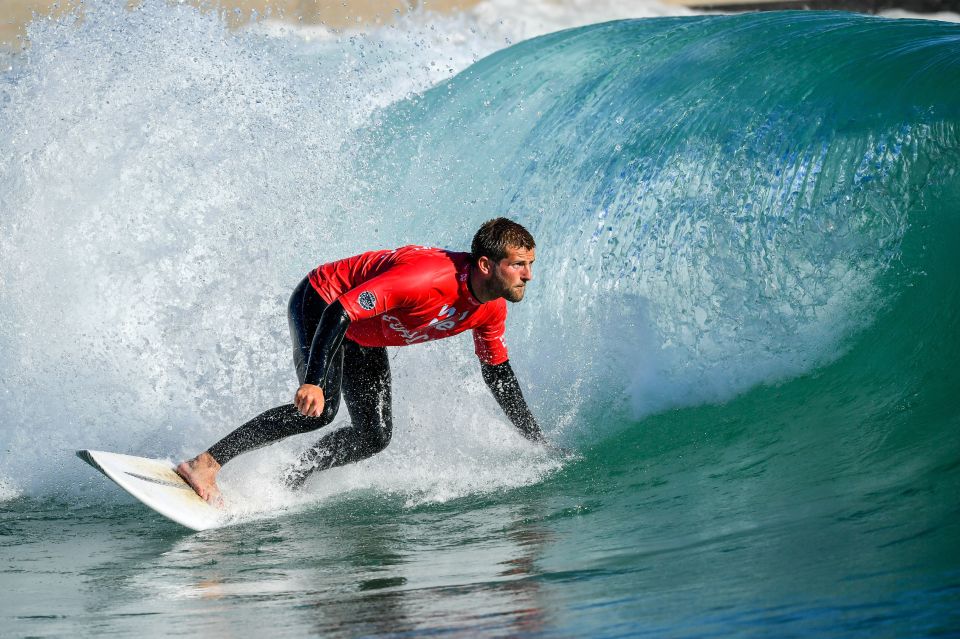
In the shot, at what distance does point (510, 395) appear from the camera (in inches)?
186

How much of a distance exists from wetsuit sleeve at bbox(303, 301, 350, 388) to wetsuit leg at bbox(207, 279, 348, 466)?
1.05 feet

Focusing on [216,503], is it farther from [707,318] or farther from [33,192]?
[33,192]

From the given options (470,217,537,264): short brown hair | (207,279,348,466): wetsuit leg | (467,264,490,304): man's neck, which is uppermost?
(470,217,537,264): short brown hair

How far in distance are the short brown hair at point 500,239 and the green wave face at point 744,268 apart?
103 centimetres

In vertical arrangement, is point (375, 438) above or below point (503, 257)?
below

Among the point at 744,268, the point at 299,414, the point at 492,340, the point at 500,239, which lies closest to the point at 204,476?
the point at 299,414

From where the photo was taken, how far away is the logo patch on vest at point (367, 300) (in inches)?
160

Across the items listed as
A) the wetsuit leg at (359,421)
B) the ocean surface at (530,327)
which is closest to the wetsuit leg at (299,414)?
the wetsuit leg at (359,421)

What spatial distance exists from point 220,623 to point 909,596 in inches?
68.5

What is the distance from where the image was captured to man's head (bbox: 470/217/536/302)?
4.03 m

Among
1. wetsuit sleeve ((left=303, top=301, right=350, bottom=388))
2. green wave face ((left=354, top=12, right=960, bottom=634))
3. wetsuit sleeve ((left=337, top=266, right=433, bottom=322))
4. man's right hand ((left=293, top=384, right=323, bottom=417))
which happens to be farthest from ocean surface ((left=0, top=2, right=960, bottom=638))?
wetsuit sleeve ((left=337, top=266, right=433, bottom=322))

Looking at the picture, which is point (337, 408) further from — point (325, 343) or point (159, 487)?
point (159, 487)

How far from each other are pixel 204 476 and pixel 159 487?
20cm

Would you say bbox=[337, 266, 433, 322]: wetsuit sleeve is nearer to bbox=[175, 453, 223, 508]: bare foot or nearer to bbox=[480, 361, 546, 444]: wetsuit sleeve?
bbox=[480, 361, 546, 444]: wetsuit sleeve
